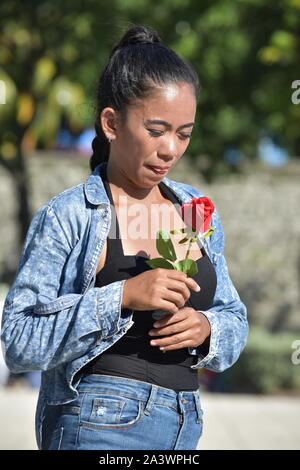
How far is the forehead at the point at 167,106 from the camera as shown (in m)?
2.37

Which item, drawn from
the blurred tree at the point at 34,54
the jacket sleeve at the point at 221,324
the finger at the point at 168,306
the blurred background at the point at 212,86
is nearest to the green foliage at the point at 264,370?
the blurred background at the point at 212,86

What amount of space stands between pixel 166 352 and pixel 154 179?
0.47 m

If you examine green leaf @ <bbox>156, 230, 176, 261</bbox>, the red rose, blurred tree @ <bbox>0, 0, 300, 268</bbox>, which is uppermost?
blurred tree @ <bbox>0, 0, 300, 268</bbox>

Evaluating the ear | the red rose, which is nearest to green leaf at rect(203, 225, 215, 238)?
the red rose

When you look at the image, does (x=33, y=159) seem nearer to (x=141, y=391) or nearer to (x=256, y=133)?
(x=256, y=133)

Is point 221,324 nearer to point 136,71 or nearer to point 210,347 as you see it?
point 210,347

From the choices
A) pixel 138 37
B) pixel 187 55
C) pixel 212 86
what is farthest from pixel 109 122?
pixel 212 86

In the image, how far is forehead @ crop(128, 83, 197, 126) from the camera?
7.77 feet

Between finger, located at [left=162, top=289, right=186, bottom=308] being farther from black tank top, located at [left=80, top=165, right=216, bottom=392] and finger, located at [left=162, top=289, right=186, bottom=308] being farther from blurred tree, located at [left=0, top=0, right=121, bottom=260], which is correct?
blurred tree, located at [left=0, top=0, right=121, bottom=260]

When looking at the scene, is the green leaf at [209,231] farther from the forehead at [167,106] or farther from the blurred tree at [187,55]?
the blurred tree at [187,55]

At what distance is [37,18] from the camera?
10.6 m

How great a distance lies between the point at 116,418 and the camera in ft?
7.43
